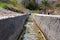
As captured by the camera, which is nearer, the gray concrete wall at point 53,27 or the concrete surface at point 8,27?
the concrete surface at point 8,27

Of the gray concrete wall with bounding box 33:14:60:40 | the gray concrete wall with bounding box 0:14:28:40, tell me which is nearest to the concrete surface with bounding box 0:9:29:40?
the gray concrete wall with bounding box 0:14:28:40

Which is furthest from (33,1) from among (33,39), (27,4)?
(33,39)

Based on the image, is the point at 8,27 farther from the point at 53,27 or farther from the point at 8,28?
the point at 53,27

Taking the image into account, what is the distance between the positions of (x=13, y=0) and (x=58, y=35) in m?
20.6

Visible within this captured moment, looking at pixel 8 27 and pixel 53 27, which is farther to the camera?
pixel 53 27

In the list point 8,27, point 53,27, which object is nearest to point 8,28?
point 8,27

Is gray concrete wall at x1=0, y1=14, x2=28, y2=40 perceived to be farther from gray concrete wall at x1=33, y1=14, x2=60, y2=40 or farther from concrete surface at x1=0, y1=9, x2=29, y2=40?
gray concrete wall at x1=33, y1=14, x2=60, y2=40

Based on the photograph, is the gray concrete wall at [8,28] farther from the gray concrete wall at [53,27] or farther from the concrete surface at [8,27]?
the gray concrete wall at [53,27]

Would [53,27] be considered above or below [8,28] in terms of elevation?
below

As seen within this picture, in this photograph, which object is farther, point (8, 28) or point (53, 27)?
point (53, 27)

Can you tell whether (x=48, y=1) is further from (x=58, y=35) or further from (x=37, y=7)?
(x=58, y=35)

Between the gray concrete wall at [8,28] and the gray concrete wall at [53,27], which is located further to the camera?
the gray concrete wall at [53,27]

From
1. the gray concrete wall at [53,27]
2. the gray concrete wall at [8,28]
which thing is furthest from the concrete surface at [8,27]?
the gray concrete wall at [53,27]

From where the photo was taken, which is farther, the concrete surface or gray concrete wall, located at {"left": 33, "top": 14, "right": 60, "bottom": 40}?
gray concrete wall, located at {"left": 33, "top": 14, "right": 60, "bottom": 40}
